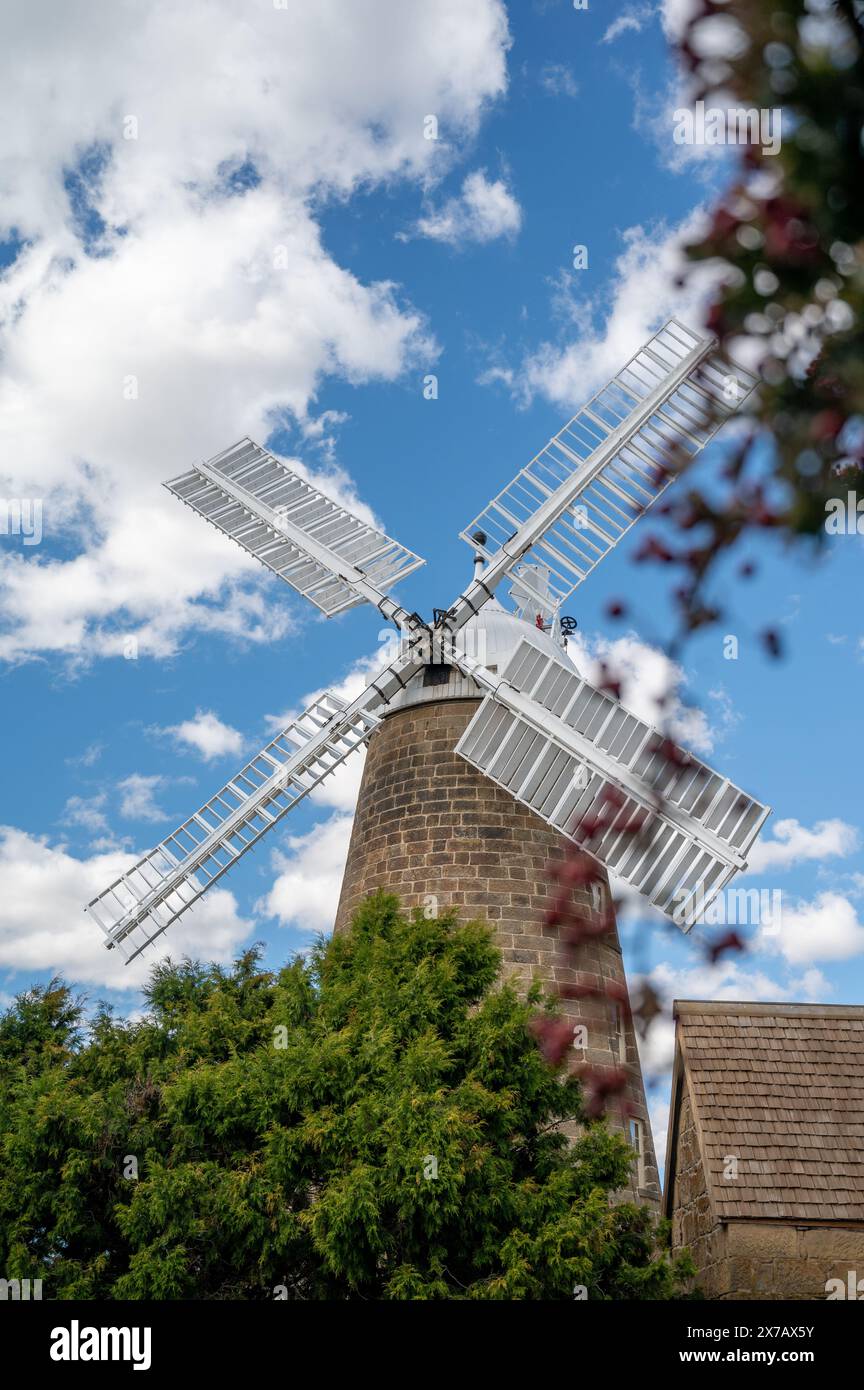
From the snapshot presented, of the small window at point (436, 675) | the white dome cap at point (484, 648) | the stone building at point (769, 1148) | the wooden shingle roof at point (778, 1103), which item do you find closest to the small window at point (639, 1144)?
the stone building at point (769, 1148)

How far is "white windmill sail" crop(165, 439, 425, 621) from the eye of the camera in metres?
19.8

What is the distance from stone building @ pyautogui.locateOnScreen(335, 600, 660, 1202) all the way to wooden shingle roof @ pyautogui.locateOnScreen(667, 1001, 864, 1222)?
44.6 inches

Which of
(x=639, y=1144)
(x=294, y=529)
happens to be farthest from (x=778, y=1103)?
(x=294, y=529)

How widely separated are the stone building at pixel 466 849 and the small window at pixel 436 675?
0.8 inches

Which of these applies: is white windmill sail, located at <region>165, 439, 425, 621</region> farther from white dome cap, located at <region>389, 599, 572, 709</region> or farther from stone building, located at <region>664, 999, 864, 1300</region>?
stone building, located at <region>664, 999, 864, 1300</region>

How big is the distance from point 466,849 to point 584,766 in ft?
6.40

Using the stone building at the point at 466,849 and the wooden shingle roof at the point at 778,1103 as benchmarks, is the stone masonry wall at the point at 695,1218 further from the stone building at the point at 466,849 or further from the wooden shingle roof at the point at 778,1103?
the stone building at the point at 466,849

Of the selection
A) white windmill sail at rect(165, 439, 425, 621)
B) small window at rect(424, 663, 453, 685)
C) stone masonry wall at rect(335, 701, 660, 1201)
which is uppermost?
white windmill sail at rect(165, 439, 425, 621)

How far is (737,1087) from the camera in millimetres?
15070

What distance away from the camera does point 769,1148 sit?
560 inches

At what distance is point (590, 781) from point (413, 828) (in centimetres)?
255

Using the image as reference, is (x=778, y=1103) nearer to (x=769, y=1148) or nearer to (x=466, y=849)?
(x=769, y=1148)

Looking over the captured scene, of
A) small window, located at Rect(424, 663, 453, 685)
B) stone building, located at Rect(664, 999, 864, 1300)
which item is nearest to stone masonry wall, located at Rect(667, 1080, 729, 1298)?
stone building, located at Rect(664, 999, 864, 1300)
